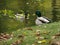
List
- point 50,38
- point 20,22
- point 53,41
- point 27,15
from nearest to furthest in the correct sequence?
1. point 53,41
2. point 50,38
3. point 20,22
4. point 27,15

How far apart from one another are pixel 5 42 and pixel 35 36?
99 cm

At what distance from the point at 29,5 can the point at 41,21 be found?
11074 millimetres

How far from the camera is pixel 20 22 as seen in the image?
65.7 feet

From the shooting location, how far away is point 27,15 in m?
21.5

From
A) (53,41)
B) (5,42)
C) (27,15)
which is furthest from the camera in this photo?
(27,15)

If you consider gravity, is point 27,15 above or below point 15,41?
below

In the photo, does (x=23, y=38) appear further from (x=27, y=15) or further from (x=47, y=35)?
(x=27, y=15)

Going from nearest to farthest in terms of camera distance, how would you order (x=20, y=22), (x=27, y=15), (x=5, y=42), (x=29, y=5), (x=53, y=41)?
1. (x=53, y=41)
2. (x=5, y=42)
3. (x=20, y=22)
4. (x=27, y=15)
5. (x=29, y=5)

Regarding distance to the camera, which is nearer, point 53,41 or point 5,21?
point 53,41

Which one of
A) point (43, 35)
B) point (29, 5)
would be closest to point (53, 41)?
point (43, 35)

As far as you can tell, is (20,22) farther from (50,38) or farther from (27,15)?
(50,38)

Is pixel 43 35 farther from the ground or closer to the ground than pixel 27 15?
farther from the ground

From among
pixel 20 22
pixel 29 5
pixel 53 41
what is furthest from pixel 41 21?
pixel 29 5

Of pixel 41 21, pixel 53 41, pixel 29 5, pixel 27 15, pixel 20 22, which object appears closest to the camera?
pixel 53 41
